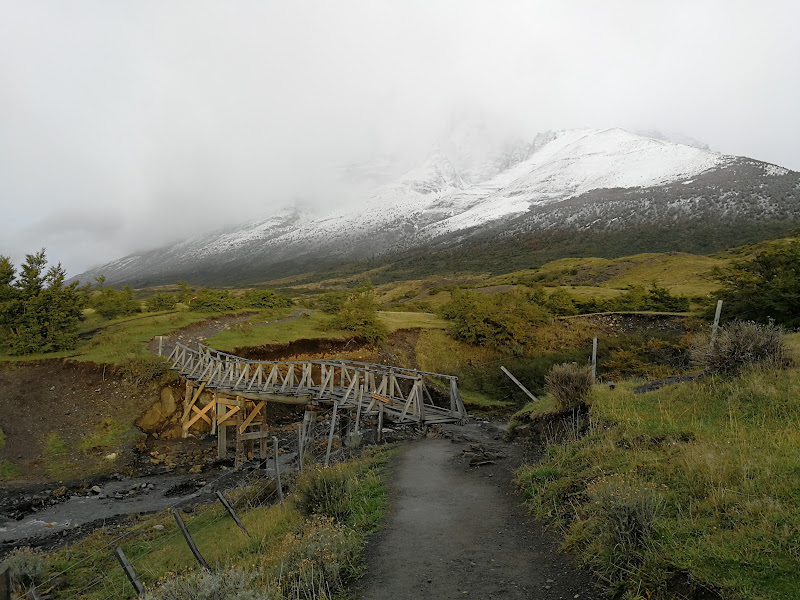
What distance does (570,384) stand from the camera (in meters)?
14.0

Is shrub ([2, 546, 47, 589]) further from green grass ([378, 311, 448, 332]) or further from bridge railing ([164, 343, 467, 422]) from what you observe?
green grass ([378, 311, 448, 332])

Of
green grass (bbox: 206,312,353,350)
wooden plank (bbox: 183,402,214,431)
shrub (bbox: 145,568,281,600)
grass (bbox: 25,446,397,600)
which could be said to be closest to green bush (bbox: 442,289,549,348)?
green grass (bbox: 206,312,353,350)

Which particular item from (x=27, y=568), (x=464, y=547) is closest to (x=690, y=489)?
(x=464, y=547)

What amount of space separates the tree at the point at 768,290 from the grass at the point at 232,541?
771 inches

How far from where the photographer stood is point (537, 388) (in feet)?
97.0

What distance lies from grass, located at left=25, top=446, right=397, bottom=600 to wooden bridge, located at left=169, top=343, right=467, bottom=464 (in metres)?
4.81

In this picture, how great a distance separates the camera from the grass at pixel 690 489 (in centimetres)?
520

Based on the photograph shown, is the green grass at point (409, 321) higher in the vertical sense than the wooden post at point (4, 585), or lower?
lower

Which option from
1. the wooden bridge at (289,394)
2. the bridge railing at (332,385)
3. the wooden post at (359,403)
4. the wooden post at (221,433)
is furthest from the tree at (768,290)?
the wooden post at (221,433)

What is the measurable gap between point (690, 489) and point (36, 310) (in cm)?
3515

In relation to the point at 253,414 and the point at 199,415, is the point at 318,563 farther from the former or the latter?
the point at 199,415

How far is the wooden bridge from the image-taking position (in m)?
Result: 19.7

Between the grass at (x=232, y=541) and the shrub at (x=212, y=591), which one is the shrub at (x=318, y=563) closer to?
the grass at (x=232, y=541)

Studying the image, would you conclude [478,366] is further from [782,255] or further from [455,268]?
[455,268]
